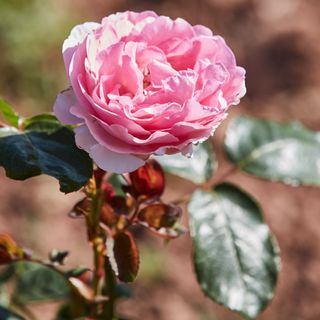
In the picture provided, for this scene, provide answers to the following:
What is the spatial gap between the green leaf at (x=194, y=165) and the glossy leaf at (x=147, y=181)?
7.2 inches

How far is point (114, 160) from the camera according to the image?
935 millimetres

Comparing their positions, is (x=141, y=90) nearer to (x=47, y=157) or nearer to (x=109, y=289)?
(x=47, y=157)

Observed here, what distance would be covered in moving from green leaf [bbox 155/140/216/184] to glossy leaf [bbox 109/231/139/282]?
273 millimetres

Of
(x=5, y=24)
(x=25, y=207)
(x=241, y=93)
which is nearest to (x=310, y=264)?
(x=25, y=207)

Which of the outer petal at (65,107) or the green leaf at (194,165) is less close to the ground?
the outer petal at (65,107)

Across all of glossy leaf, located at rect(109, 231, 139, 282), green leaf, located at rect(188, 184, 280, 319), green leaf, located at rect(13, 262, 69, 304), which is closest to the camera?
glossy leaf, located at rect(109, 231, 139, 282)

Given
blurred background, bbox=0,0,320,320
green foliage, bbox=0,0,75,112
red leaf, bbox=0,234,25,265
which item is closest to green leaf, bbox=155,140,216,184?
red leaf, bbox=0,234,25,265

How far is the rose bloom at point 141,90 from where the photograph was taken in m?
0.93

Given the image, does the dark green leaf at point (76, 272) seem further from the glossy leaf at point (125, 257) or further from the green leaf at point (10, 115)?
the green leaf at point (10, 115)

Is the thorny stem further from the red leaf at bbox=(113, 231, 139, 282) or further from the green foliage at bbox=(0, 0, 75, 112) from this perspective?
the green foliage at bbox=(0, 0, 75, 112)

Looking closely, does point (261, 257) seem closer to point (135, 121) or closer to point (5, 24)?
point (135, 121)

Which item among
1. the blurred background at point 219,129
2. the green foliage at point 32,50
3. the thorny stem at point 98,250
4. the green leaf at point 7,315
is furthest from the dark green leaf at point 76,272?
the green foliage at point 32,50

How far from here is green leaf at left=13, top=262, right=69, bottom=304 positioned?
4.89 ft

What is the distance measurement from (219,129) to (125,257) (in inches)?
77.6
